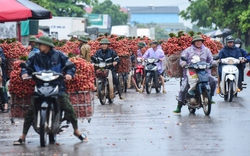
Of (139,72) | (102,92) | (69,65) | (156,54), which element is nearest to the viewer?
(69,65)

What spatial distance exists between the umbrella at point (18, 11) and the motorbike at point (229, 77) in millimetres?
5002

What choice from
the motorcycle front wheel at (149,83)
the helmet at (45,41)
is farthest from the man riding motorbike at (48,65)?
the motorcycle front wheel at (149,83)

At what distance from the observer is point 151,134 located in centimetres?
1339

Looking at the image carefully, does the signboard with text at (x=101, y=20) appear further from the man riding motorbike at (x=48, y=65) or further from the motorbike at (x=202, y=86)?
the man riding motorbike at (x=48, y=65)

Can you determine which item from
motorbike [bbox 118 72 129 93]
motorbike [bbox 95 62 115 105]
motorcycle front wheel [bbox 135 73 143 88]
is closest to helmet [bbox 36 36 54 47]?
motorbike [bbox 95 62 115 105]

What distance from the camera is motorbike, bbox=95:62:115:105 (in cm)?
2055

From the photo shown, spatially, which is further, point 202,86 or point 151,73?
point 151,73

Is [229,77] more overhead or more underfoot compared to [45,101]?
more underfoot

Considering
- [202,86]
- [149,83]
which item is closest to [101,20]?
[149,83]

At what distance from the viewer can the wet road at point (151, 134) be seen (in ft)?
37.3

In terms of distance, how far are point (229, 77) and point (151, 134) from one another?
759 cm

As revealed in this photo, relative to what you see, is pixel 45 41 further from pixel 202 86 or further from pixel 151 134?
pixel 202 86

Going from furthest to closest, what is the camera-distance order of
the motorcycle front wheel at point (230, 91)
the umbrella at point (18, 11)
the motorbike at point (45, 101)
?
the motorcycle front wheel at point (230, 91) < the umbrella at point (18, 11) < the motorbike at point (45, 101)

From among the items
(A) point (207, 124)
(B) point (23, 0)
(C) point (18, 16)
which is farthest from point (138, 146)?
(B) point (23, 0)
